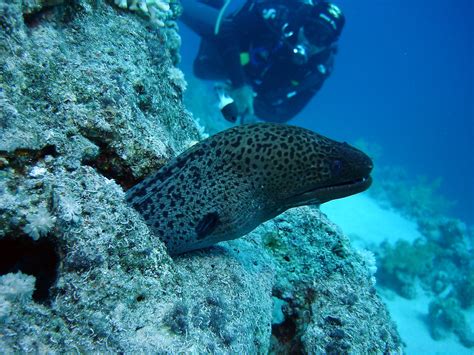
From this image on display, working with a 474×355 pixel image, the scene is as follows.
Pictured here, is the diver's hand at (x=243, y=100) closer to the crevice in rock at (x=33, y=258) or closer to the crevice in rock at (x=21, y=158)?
the crevice in rock at (x=21, y=158)

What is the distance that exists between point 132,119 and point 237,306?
5.07 ft

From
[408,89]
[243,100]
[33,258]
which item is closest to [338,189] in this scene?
[33,258]

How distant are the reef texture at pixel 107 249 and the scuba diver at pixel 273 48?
17.3 ft

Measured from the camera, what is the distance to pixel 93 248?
1.62 meters

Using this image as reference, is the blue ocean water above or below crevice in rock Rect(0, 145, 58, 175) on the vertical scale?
above

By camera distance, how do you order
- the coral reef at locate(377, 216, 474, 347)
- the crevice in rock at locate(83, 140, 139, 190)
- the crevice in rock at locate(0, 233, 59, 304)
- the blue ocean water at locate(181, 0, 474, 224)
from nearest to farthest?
the crevice in rock at locate(0, 233, 59, 304) → the crevice in rock at locate(83, 140, 139, 190) → the coral reef at locate(377, 216, 474, 347) → the blue ocean water at locate(181, 0, 474, 224)

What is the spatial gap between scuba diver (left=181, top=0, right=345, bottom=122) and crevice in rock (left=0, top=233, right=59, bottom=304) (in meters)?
6.57

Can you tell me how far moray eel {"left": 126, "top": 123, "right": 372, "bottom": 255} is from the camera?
2467mm

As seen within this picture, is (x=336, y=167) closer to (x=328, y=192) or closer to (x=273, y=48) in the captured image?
(x=328, y=192)

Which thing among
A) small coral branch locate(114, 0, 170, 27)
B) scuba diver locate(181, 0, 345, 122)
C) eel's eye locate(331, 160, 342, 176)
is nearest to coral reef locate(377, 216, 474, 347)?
scuba diver locate(181, 0, 345, 122)

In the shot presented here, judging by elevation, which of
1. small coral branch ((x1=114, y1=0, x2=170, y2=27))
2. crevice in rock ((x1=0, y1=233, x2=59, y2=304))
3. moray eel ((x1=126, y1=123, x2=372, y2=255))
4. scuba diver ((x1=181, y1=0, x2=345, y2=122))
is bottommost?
crevice in rock ((x1=0, y1=233, x2=59, y2=304))

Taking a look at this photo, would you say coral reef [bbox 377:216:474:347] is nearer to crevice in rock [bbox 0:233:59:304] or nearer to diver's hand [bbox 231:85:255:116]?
diver's hand [bbox 231:85:255:116]

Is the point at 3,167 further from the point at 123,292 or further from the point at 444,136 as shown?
the point at 444,136

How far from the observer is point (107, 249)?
1663 mm
